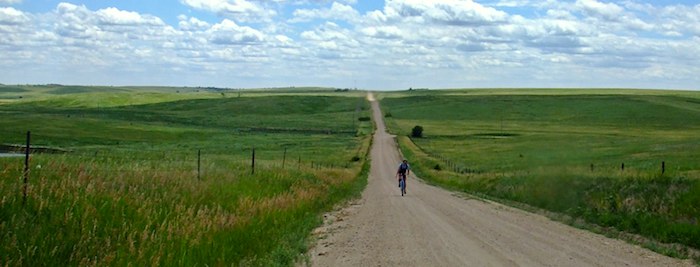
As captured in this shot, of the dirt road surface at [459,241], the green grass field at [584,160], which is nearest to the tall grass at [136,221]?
the dirt road surface at [459,241]

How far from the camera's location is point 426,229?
1888 centimetres

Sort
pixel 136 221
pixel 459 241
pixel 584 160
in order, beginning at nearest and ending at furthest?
pixel 136 221
pixel 459 241
pixel 584 160

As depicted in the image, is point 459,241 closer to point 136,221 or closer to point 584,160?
point 136,221

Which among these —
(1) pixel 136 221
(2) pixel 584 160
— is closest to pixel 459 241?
(1) pixel 136 221

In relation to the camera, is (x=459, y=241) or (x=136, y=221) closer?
(x=136, y=221)

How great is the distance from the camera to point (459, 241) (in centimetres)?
1650

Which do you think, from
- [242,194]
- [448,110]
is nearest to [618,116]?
[448,110]

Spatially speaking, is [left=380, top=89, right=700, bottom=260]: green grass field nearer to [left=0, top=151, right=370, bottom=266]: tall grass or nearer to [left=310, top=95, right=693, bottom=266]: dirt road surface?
[left=310, top=95, right=693, bottom=266]: dirt road surface

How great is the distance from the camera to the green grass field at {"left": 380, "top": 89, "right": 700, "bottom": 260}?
2191cm

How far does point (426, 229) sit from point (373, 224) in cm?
191

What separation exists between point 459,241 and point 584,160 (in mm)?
36098

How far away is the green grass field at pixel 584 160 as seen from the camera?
21.9 meters

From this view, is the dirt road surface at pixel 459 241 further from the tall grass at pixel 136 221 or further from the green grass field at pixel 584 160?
the green grass field at pixel 584 160

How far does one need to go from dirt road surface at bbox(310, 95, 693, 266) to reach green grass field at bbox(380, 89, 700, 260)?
2.15m
